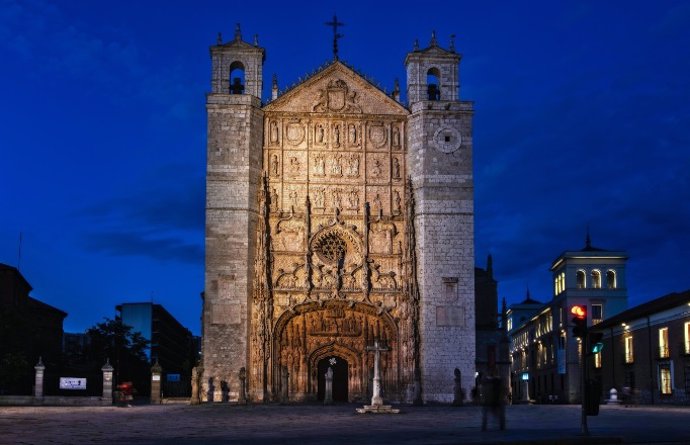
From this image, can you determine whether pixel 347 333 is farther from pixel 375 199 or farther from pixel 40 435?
pixel 40 435

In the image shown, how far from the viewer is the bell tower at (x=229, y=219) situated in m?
42.5

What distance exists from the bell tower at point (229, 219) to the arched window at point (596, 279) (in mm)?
33953

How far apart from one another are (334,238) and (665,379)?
1820 cm

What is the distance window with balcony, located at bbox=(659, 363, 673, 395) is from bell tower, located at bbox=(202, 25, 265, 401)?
20990 mm

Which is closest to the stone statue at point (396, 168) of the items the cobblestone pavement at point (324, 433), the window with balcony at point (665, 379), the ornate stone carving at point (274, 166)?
the ornate stone carving at point (274, 166)

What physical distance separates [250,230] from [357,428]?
77.9ft

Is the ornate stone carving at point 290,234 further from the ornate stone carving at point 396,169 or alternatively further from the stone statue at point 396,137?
the stone statue at point 396,137

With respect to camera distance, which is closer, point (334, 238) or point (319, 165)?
point (334, 238)

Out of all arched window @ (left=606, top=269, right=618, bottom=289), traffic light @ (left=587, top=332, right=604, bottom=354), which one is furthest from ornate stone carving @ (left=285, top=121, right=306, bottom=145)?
arched window @ (left=606, top=269, right=618, bottom=289)

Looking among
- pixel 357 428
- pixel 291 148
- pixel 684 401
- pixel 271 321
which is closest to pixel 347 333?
pixel 271 321

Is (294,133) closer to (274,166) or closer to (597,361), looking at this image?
(274,166)

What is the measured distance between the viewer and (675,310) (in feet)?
144

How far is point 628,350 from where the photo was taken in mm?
51469

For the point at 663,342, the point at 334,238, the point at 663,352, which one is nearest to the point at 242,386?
the point at 334,238
